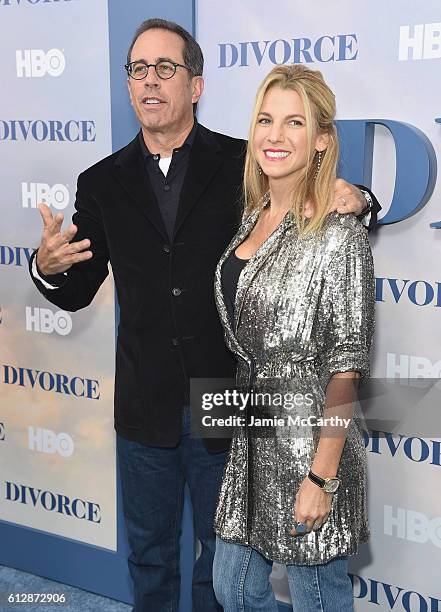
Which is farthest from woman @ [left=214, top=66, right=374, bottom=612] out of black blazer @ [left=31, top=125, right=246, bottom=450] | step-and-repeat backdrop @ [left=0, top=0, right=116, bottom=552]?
step-and-repeat backdrop @ [left=0, top=0, right=116, bottom=552]

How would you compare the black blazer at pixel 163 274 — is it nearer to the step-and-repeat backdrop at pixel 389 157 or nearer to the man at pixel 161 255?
the man at pixel 161 255

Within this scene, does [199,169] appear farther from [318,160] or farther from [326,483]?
[326,483]

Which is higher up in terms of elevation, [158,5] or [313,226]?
[158,5]

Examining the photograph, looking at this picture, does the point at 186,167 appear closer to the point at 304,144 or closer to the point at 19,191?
the point at 304,144

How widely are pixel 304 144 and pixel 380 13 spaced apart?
0.63m

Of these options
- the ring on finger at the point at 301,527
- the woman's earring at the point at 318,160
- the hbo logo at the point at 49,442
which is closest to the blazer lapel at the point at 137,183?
the woman's earring at the point at 318,160

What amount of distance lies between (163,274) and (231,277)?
0.28 metres

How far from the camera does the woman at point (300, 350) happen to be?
1893mm

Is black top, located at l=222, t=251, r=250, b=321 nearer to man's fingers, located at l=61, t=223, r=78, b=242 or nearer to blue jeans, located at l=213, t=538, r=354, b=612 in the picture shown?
man's fingers, located at l=61, t=223, r=78, b=242

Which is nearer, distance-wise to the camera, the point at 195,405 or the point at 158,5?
the point at 195,405

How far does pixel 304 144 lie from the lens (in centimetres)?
194

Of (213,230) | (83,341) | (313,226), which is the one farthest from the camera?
(83,341)

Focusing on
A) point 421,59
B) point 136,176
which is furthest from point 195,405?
point 421,59

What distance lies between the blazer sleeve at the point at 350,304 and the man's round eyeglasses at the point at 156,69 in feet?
2.45
